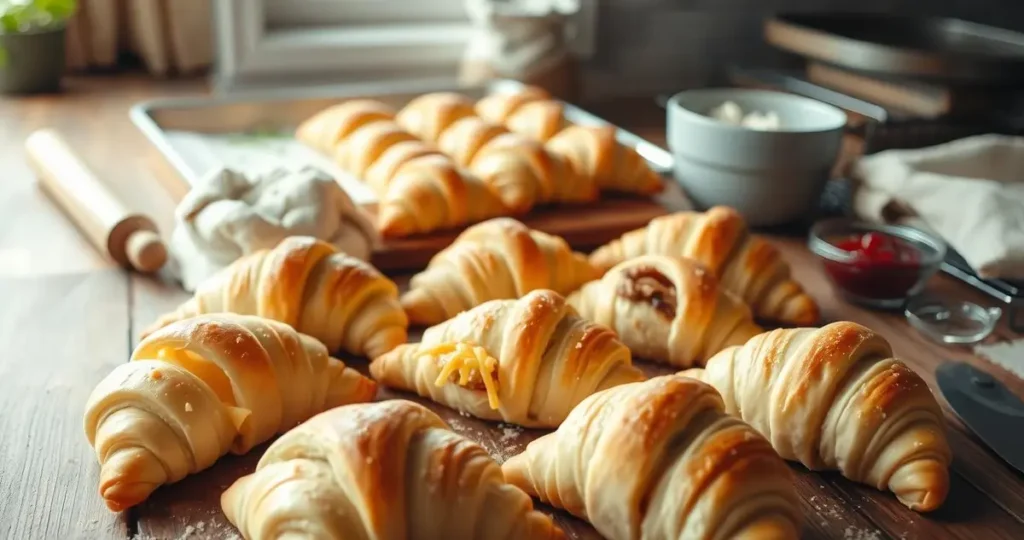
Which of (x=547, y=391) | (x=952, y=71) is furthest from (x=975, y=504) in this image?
(x=952, y=71)

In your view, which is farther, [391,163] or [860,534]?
[391,163]

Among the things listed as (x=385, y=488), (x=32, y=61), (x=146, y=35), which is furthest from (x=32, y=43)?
(x=385, y=488)

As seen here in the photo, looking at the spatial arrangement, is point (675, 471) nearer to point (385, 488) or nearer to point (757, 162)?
point (385, 488)

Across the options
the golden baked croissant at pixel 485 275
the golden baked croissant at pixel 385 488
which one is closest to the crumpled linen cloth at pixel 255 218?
the golden baked croissant at pixel 485 275

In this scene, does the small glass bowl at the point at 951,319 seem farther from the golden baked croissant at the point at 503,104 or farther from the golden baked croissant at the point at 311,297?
the golden baked croissant at the point at 503,104

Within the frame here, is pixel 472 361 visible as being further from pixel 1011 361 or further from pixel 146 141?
pixel 146 141

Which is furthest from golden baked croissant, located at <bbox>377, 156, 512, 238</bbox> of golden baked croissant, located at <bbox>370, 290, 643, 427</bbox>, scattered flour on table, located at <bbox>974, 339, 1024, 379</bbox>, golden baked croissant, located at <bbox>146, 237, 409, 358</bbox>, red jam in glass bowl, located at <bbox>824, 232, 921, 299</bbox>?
scattered flour on table, located at <bbox>974, 339, 1024, 379</bbox>

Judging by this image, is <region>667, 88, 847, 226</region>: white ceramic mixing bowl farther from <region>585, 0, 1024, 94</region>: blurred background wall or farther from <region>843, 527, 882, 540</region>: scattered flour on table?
<region>585, 0, 1024, 94</region>: blurred background wall
